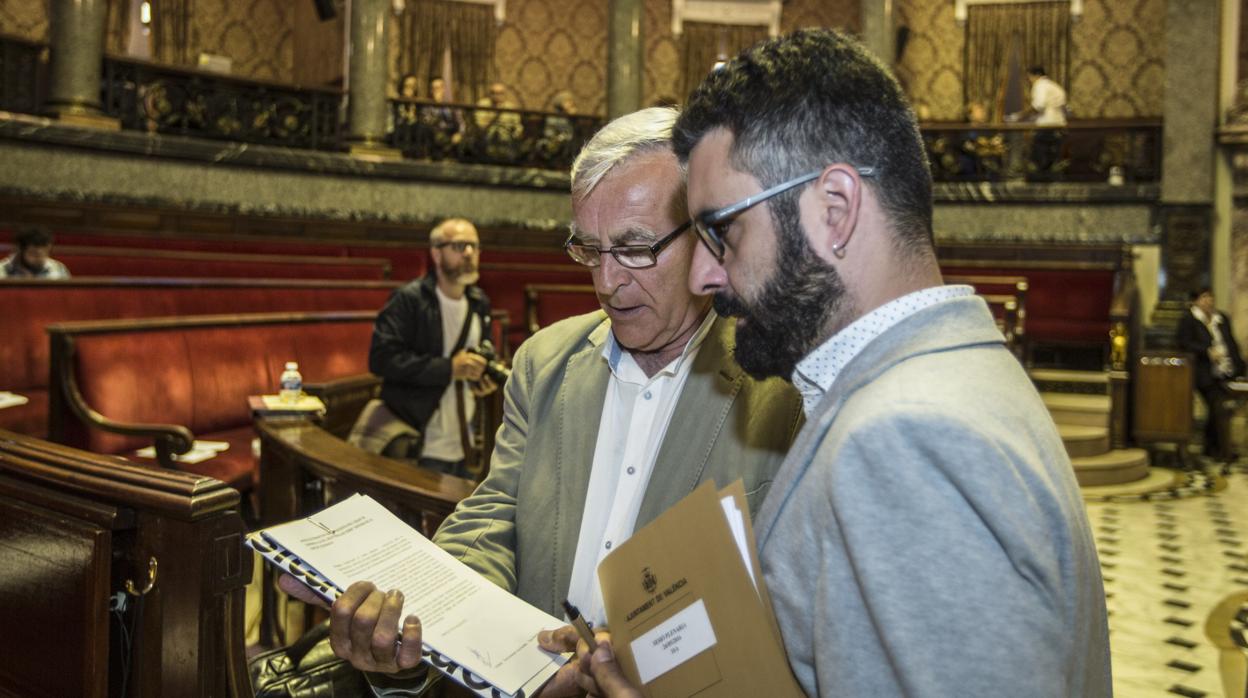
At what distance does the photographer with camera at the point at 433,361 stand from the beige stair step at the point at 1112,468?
5.10 meters

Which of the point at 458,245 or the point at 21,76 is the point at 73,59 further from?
the point at 458,245

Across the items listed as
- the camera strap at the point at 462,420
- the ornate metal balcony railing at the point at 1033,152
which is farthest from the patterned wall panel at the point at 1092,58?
the camera strap at the point at 462,420

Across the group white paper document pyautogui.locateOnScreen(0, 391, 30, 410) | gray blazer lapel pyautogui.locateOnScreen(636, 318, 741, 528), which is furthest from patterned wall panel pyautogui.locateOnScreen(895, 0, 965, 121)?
gray blazer lapel pyautogui.locateOnScreen(636, 318, 741, 528)

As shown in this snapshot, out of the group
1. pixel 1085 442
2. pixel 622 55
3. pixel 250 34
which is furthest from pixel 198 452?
pixel 250 34

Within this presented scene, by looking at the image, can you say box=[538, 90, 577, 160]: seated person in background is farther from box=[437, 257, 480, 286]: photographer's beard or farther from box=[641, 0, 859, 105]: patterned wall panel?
box=[437, 257, 480, 286]: photographer's beard

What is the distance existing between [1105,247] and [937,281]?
406 inches

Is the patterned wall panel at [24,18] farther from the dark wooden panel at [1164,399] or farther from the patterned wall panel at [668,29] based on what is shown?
the dark wooden panel at [1164,399]

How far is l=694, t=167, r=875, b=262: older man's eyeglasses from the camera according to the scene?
100cm

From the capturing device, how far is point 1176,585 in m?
4.98

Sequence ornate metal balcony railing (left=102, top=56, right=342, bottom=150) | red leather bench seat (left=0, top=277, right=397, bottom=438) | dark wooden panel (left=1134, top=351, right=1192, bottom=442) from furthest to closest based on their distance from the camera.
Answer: dark wooden panel (left=1134, top=351, right=1192, bottom=442)
ornate metal balcony railing (left=102, top=56, right=342, bottom=150)
red leather bench seat (left=0, top=277, right=397, bottom=438)

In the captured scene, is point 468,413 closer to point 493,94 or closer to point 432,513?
point 432,513

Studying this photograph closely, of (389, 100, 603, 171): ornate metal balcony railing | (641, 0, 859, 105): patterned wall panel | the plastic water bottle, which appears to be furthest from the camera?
(641, 0, 859, 105): patterned wall panel

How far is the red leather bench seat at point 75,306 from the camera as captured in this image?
470 cm

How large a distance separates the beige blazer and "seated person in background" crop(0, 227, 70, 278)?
5.05 metres
